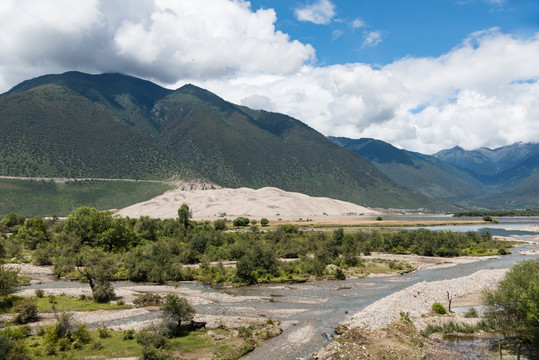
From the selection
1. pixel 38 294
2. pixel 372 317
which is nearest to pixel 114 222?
pixel 38 294

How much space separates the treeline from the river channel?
575 cm

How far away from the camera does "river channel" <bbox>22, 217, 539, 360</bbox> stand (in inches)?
1329

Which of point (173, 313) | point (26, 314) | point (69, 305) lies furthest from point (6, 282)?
point (173, 313)

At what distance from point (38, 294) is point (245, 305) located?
2804 centimetres

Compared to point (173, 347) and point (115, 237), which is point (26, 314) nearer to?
point (173, 347)

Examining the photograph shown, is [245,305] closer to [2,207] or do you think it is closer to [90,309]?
[90,309]

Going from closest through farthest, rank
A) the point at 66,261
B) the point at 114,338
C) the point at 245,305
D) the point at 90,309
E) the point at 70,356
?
the point at 70,356
the point at 114,338
the point at 90,309
the point at 245,305
the point at 66,261

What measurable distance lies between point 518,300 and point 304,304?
82.0 ft

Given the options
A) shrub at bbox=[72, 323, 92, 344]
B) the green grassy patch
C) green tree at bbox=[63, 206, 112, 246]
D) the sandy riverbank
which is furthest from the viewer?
green tree at bbox=[63, 206, 112, 246]

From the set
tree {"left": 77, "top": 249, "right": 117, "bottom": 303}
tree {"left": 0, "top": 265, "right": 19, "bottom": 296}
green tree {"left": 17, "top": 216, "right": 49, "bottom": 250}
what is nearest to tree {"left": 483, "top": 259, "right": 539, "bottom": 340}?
tree {"left": 77, "top": 249, "right": 117, "bottom": 303}

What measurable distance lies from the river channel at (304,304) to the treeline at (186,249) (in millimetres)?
5755

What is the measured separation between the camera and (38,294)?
4856 centimetres

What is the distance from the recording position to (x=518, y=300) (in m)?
31.0

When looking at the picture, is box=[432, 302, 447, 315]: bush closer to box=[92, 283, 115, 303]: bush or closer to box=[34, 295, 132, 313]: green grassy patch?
box=[34, 295, 132, 313]: green grassy patch
